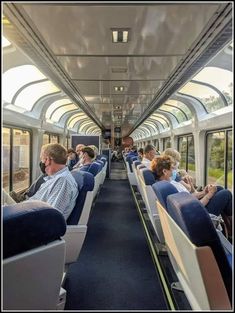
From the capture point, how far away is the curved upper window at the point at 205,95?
18.8 feet

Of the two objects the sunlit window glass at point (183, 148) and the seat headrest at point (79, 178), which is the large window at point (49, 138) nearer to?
the sunlit window glass at point (183, 148)

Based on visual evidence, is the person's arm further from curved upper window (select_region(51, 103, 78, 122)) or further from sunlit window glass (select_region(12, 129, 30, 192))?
curved upper window (select_region(51, 103, 78, 122))

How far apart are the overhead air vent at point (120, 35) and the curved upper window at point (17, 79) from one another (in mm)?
1948

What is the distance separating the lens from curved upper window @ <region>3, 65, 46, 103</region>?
4.76 meters

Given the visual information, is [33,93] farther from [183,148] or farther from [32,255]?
[32,255]

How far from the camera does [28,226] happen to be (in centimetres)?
166

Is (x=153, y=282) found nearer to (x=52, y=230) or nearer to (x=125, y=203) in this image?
(x=52, y=230)

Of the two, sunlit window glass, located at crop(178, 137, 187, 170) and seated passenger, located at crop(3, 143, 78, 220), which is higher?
sunlit window glass, located at crop(178, 137, 187, 170)

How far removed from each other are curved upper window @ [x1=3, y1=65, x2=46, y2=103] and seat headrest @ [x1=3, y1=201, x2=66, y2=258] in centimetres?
332

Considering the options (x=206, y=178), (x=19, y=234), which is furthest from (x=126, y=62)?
(x=206, y=178)

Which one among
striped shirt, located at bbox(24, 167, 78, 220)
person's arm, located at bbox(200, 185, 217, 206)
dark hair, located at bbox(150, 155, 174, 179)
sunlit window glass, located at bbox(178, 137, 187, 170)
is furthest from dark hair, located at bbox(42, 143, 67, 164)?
sunlit window glass, located at bbox(178, 137, 187, 170)

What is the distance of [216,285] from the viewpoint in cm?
188

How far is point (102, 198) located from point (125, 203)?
991mm

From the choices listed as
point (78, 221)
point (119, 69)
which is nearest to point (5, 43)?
point (119, 69)
